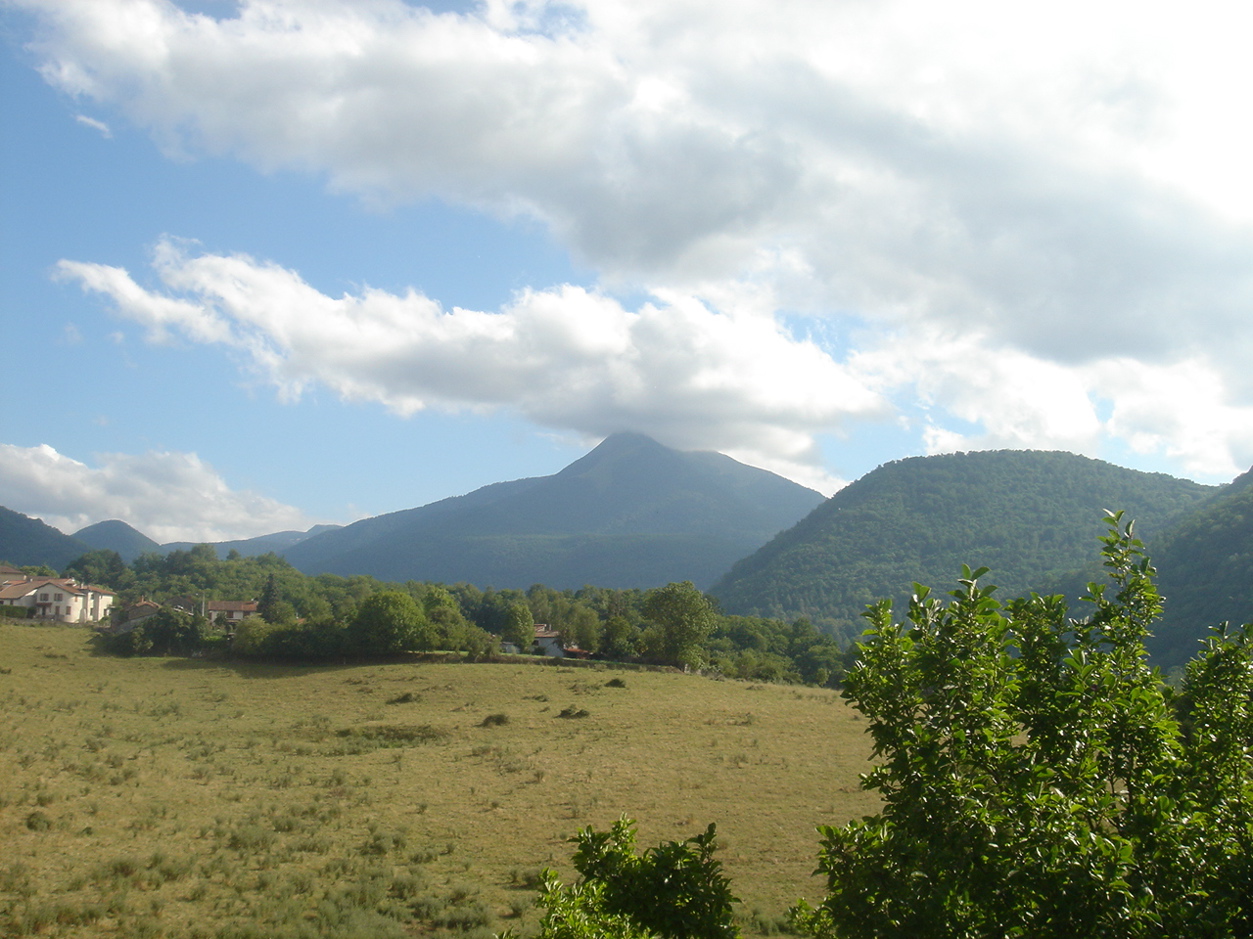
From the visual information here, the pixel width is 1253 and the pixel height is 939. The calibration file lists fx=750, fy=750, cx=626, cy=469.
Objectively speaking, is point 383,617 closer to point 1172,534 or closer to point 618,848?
point 618,848

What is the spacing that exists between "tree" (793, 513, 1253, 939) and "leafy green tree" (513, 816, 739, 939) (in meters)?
1.05

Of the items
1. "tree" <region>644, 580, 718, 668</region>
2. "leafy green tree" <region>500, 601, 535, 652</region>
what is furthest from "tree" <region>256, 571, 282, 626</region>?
"tree" <region>644, 580, 718, 668</region>

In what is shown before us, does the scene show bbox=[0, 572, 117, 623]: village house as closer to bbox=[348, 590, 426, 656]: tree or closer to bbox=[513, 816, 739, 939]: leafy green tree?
bbox=[348, 590, 426, 656]: tree

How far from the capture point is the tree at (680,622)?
2736 inches

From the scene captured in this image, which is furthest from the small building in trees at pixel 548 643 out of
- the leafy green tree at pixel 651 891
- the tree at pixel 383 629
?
the leafy green tree at pixel 651 891

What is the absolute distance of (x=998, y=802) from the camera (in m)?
5.38

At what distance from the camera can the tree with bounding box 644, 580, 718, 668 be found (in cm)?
6950

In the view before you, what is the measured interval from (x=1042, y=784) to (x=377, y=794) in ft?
93.0

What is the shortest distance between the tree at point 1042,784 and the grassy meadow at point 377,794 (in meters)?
13.1

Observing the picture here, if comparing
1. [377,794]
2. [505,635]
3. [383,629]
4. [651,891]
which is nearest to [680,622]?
[505,635]

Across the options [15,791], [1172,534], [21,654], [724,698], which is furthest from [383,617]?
[1172,534]

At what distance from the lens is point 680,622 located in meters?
69.8

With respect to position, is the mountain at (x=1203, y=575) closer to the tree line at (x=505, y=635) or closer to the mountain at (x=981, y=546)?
the tree line at (x=505, y=635)

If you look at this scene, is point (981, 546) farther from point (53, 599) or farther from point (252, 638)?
point (53, 599)
